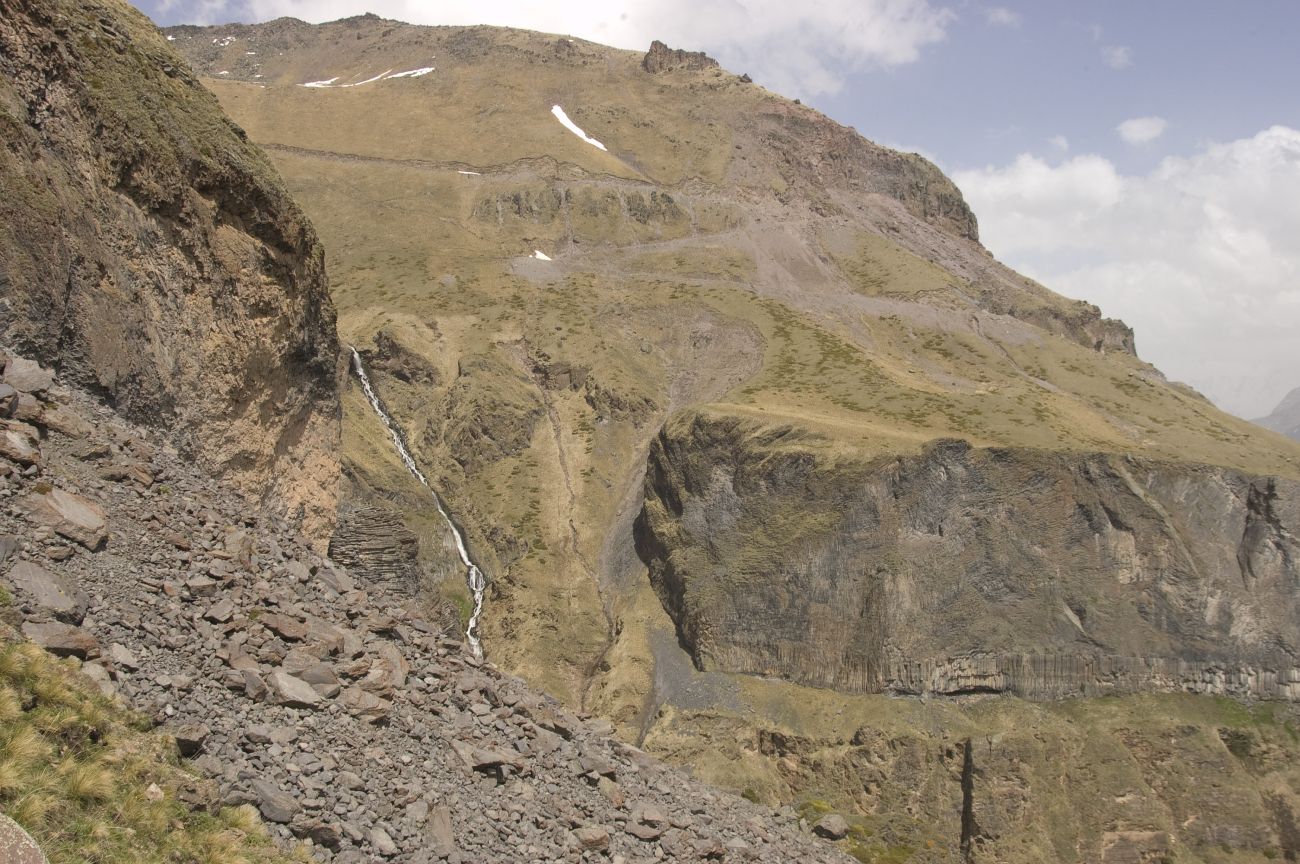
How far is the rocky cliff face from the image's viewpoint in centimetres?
1653

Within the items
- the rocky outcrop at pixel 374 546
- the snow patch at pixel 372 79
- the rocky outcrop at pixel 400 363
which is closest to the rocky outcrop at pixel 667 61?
the snow patch at pixel 372 79

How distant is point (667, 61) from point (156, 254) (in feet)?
521

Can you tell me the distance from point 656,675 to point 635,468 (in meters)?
23.6

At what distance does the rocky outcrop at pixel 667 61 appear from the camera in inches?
6481

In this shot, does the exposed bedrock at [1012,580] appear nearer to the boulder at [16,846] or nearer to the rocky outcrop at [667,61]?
the boulder at [16,846]

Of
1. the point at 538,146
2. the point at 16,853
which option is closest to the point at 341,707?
the point at 16,853

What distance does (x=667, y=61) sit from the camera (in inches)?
6501

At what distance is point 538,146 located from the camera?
133 m

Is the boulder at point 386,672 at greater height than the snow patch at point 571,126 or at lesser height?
lesser

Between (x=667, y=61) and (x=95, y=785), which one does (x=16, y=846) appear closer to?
(x=95, y=785)

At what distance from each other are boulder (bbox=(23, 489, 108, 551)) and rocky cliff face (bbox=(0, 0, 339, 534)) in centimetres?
349

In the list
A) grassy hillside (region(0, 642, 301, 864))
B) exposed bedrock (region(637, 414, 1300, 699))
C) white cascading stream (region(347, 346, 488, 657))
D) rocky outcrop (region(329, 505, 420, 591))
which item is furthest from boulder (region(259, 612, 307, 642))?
exposed bedrock (region(637, 414, 1300, 699))

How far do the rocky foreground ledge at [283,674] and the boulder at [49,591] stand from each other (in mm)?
28

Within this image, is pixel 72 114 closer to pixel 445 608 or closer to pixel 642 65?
pixel 445 608
